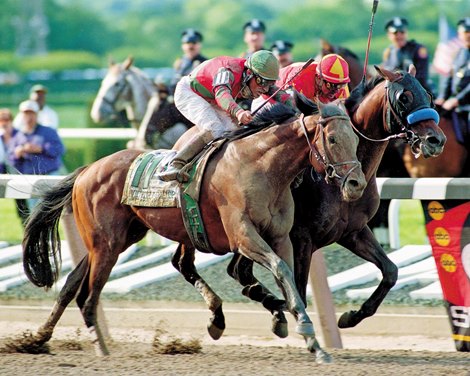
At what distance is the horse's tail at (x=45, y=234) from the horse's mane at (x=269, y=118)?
1.23 meters

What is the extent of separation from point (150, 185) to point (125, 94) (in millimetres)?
6442

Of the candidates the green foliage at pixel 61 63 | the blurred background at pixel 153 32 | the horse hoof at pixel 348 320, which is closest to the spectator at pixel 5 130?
the horse hoof at pixel 348 320

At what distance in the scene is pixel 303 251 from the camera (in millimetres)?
6242

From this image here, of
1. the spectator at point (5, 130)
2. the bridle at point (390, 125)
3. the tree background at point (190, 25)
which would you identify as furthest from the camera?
the tree background at point (190, 25)

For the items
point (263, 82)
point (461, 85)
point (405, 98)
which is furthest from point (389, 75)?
point (461, 85)

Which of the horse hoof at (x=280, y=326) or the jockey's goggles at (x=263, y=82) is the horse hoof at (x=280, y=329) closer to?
the horse hoof at (x=280, y=326)

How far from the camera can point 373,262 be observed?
6.36 metres

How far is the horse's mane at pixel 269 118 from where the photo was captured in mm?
6059

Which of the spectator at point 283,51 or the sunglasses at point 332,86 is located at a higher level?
the spectator at point 283,51

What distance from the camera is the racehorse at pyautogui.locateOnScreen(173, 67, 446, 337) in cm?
614

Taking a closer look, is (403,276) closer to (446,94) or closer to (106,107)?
(446,94)

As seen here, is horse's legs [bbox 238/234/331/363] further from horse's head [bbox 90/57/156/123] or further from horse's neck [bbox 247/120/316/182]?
horse's head [bbox 90/57/156/123]

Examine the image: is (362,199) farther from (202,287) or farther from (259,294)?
(202,287)

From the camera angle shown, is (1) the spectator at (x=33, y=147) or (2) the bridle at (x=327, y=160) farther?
(1) the spectator at (x=33, y=147)
